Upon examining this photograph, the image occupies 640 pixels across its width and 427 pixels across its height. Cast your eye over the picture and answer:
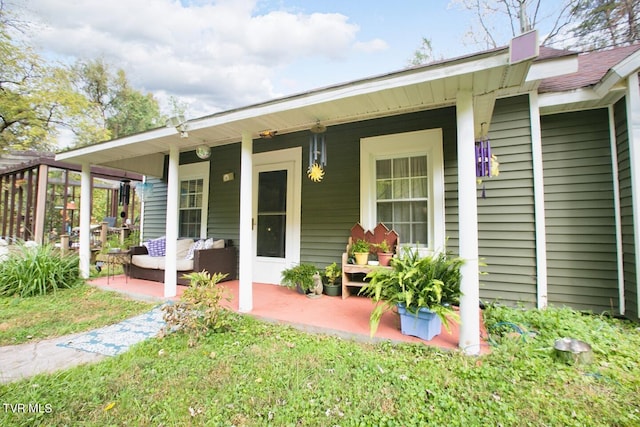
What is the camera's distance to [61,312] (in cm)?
343

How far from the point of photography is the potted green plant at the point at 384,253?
3.41 m

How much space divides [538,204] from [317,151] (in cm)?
275

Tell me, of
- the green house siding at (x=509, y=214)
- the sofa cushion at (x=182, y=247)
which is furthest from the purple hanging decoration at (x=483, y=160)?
the sofa cushion at (x=182, y=247)

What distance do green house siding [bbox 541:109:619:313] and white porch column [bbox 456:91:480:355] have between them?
1.84 m

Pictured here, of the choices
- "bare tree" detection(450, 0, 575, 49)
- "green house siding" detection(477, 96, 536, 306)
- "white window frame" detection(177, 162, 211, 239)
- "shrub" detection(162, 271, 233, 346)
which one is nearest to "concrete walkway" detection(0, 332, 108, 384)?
"shrub" detection(162, 271, 233, 346)

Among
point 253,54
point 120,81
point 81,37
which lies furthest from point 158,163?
point 120,81

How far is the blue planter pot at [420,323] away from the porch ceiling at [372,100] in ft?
6.26

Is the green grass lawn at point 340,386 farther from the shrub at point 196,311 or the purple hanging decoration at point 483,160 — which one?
the purple hanging decoration at point 483,160

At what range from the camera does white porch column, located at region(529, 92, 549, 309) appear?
3.14 m

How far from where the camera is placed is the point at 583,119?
10.3 ft

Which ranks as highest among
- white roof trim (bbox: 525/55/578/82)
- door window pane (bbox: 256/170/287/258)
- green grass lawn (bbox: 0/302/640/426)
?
white roof trim (bbox: 525/55/578/82)

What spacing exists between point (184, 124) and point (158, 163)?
3461 mm

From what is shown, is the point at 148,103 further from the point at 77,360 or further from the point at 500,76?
the point at 500,76

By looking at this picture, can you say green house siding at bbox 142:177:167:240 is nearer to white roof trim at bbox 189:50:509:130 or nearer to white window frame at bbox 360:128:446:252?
white roof trim at bbox 189:50:509:130
